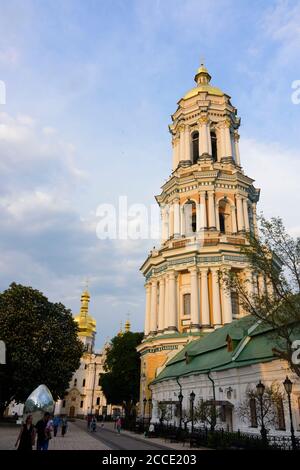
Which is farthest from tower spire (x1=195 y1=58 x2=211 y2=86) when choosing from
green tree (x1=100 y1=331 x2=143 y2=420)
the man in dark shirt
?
the man in dark shirt

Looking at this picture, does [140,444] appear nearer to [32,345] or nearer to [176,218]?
[32,345]

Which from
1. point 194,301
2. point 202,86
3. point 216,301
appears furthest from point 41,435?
point 202,86

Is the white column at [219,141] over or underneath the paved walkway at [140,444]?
over

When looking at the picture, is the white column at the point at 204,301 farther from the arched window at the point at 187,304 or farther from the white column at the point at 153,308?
the white column at the point at 153,308

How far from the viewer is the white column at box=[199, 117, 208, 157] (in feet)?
168

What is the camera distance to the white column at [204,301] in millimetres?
41625

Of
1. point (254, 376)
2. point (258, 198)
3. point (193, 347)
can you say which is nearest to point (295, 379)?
point (254, 376)

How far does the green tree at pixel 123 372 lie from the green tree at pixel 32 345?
15.5m

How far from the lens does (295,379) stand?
66.5 ft

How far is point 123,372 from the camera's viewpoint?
181ft

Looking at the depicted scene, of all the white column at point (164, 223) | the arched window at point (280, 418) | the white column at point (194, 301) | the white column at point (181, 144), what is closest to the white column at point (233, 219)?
the white column at point (194, 301)

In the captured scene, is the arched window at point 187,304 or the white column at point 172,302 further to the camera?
the arched window at point 187,304

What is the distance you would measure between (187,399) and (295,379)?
13.1 metres
